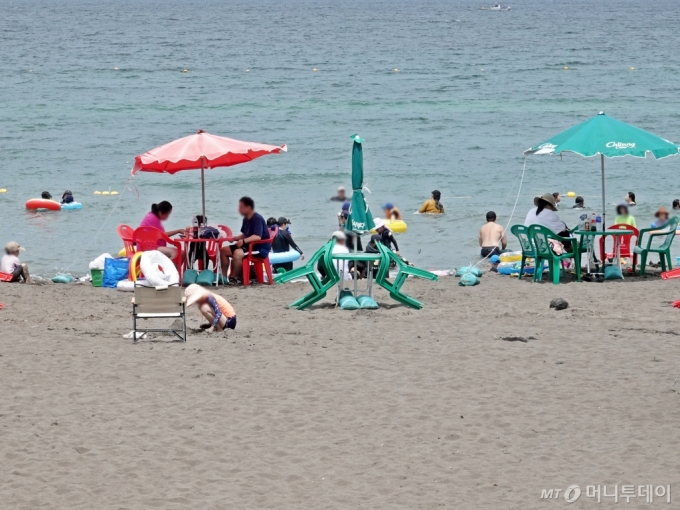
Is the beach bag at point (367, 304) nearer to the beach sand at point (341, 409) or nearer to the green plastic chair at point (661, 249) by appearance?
the beach sand at point (341, 409)

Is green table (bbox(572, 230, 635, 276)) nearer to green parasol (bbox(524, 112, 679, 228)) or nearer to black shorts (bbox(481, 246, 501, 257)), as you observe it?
green parasol (bbox(524, 112, 679, 228))

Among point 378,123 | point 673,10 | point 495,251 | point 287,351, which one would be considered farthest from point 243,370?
point 673,10

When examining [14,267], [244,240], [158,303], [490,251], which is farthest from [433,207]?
[158,303]

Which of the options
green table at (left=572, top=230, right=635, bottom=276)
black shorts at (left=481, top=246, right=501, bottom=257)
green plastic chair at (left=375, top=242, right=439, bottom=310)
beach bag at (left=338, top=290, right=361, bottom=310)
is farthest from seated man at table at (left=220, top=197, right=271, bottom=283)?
black shorts at (left=481, top=246, right=501, bottom=257)

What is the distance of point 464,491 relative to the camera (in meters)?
5.80

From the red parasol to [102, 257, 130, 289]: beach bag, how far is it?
3.54ft

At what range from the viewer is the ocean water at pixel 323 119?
20.6 meters

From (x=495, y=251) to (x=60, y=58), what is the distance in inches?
2056

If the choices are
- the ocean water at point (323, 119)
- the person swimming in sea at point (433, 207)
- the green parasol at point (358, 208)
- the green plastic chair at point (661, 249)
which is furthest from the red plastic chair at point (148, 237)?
the person swimming in sea at point (433, 207)

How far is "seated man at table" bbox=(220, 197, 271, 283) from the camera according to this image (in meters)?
12.4

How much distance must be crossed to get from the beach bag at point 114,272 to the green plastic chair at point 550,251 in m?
4.72

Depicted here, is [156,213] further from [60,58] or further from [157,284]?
[60,58]

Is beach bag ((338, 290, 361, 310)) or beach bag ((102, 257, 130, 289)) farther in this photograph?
beach bag ((102, 257, 130, 289))

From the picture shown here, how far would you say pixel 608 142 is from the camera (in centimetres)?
1204
